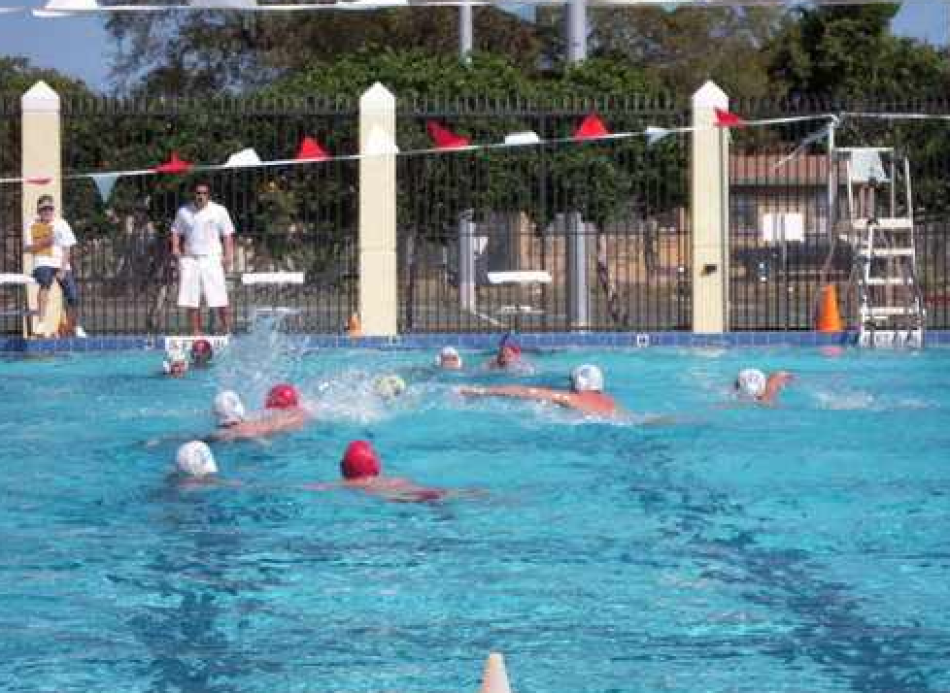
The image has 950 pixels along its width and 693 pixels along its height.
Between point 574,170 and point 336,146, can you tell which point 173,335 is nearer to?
point 336,146

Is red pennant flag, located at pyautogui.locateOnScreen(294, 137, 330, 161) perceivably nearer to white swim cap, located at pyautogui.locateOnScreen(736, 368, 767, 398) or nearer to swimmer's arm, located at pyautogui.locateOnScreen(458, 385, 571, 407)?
swimmer's arm, located at pyautogui.locateOnScreen(458, 385, 571, 407)

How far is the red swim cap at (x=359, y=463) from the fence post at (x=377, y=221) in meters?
11.3

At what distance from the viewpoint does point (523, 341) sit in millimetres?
21969

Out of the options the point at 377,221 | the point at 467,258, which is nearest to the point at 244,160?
the point at 377,221

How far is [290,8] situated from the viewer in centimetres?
2331

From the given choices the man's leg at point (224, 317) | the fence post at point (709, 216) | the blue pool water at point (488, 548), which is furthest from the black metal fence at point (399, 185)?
the blue pool water at point (488, 548)

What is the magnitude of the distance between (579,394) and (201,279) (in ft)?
24.9

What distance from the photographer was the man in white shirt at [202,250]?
21.4 metres

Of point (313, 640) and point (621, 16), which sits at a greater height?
point (621, 16)

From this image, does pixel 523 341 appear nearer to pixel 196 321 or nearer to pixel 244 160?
pixel 196 321

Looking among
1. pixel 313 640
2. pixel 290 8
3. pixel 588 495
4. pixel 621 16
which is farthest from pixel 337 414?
pixel 621 16

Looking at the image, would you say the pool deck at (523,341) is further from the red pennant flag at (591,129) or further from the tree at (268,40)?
the tree at (268,40)

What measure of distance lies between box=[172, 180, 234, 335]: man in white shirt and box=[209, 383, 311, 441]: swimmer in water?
22.2 ft

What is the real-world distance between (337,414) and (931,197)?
12.8m
